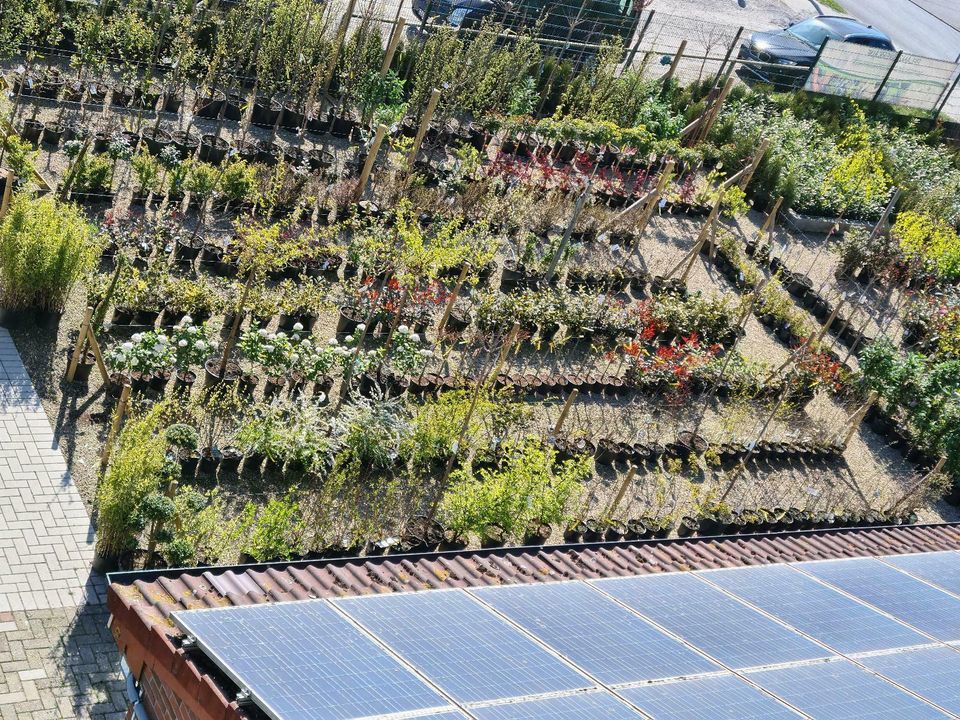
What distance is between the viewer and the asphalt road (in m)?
39.8

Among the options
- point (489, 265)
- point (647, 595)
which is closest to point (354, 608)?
point (647, 595)

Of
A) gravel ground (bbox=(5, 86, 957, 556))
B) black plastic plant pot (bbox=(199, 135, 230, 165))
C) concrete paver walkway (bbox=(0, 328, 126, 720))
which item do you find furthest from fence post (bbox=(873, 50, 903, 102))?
concrete paver walkway (bbox=(0, 328, 126, 720))

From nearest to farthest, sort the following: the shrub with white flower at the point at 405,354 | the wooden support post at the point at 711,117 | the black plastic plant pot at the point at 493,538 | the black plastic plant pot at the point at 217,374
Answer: the black plastic plant pot at the point at 493,538 → the black plastic plant pot at the point at 217,374 → the shrub with white flower at the point at 405,354 → the wooden support post at the point at 711,117

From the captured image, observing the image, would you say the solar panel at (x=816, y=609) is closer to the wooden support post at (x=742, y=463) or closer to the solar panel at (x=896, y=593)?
the solar panel at (x=896, y=593)

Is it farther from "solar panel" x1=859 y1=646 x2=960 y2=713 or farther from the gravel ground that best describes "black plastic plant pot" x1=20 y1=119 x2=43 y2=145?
"solar panel" x1=859 y1=646 x2=960 y2=713

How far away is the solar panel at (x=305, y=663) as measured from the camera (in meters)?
7.39

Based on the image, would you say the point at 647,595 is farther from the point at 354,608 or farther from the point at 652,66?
the point at 652,66

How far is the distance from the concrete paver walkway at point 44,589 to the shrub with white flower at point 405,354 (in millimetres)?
5210

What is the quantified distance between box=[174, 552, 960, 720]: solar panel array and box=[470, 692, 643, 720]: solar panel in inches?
0.6

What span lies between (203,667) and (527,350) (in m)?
11.9

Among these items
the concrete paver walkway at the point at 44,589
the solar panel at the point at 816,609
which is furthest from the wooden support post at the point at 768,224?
the concrete paver walkway at the point at 44,589

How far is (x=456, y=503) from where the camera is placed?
47.1ft

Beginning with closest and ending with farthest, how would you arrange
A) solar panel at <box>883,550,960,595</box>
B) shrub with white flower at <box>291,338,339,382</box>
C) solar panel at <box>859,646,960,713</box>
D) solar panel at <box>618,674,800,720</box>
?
solar panel at <box>618,674,800,720</box>
solar panel at <box>859,646,960,713</box>
solar panel at <box>883,550,960,595</box>
shrub with white flower at <box>291,338,339,382</box>

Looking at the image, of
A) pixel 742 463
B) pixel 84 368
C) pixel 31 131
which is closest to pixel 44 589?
pixel 84 368
